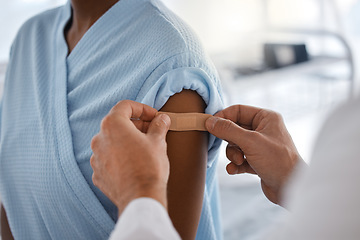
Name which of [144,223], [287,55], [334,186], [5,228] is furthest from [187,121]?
[287,55]

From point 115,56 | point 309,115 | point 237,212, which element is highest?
point 115,56

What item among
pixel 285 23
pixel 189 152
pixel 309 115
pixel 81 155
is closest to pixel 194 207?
pixel 189 152

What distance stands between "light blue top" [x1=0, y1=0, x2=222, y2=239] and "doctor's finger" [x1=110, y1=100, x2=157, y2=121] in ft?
0.10

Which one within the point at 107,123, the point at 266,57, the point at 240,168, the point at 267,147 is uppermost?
the point at 107,123

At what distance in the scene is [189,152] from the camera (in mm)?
751

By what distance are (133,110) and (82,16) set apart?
46 cm

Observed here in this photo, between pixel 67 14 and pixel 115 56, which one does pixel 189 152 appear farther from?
pixel 67 14

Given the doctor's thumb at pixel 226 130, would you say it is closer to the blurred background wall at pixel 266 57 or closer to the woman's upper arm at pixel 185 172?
the woman's upper arm at pixel 185 172

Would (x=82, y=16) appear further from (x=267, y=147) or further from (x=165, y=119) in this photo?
(x=267, y=147)

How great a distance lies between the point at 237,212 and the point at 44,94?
1346 mm

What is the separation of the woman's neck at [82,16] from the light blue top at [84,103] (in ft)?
0.13

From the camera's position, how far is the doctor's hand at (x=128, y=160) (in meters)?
0.54

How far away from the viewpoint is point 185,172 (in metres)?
0.74

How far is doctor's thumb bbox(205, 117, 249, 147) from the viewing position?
0.75 metres
